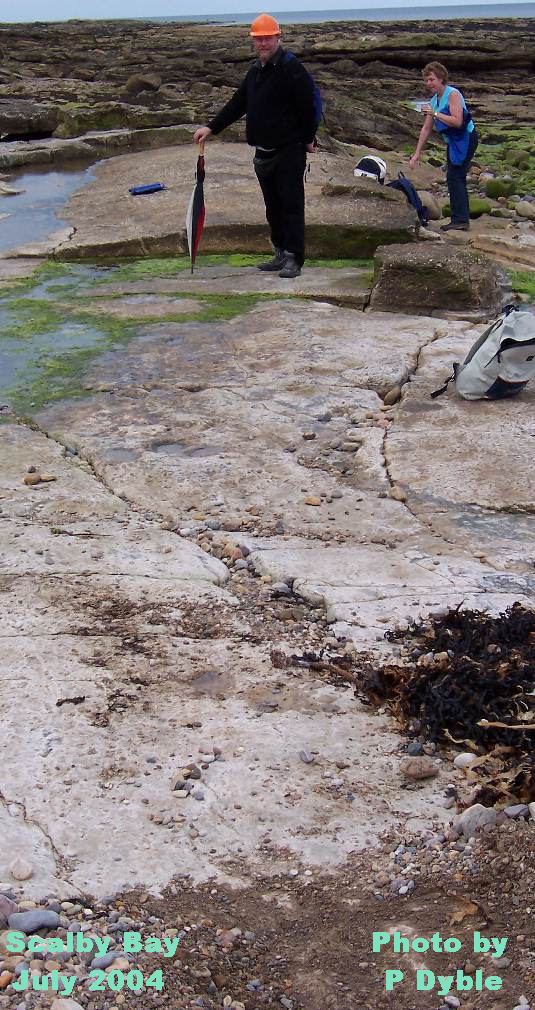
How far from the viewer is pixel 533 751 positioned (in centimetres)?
276

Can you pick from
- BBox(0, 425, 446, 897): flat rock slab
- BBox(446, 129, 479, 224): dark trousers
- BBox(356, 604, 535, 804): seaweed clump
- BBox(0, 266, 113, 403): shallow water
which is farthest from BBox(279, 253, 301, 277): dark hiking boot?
BBox(356, 604, 535, 804): seaweed clump

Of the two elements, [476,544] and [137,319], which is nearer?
[476,544]

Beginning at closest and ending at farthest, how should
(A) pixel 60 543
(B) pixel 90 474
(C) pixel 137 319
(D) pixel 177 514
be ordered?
1. (A) pixel 60 543
2. (D) pixel 177 514
3. (B) pixel 90 474
4. (C) pixel 137 319

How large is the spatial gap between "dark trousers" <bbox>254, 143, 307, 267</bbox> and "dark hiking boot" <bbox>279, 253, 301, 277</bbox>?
3cm

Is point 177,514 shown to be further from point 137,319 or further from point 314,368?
point 137,319

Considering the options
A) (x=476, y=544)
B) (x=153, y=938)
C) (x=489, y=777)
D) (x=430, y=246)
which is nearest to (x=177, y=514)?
(x=476, y=544)

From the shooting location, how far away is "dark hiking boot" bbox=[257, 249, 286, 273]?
24.9ft

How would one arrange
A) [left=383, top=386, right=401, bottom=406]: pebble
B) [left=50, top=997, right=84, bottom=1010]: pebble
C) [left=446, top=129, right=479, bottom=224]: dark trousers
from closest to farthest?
1. [left=50, top=997, right=84, bottom=1010]: pebble
2. [left=383, top=386, right=401, bottom=406]: pebble
3. [left=446, top=129, right=479, bottom=224]: dark trousers

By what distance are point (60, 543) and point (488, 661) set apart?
65.2 inches

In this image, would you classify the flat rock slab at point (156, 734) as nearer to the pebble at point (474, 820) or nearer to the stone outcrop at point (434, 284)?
the pebble at point (474, 820)

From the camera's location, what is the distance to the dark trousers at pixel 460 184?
9.03 metres

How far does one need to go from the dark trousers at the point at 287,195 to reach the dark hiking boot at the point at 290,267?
0.10ft

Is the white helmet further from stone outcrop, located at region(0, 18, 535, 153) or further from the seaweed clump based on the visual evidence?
the seaweed clump

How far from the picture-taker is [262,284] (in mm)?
7320
